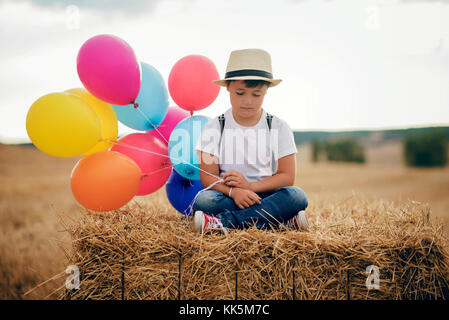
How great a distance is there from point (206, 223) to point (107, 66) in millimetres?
1185

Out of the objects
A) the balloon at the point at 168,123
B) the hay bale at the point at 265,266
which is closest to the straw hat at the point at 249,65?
the balloon at the point at 168,123

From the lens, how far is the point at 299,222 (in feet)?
6.31

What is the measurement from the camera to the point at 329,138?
1989cm

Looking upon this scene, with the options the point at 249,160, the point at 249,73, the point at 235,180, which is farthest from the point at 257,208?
the point at 249,73

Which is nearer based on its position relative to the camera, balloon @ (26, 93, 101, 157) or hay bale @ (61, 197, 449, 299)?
hay bale @ (61, 197, 449, 299)

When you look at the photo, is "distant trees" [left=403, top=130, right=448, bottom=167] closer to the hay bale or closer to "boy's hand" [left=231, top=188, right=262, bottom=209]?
the hay bale

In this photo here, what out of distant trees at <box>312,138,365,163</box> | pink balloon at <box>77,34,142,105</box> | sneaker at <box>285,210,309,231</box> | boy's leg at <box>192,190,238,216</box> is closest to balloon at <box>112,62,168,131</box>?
pink balloon at <box>77,34,142,105</box>

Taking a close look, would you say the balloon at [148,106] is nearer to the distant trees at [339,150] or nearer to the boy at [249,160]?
the boy at [249,160]

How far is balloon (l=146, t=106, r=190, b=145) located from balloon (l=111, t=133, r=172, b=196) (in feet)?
0.26

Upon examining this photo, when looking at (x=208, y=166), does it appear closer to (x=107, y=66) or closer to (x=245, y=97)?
(x=245, y=97)

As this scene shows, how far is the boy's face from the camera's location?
2.04 m

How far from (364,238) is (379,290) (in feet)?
0.90

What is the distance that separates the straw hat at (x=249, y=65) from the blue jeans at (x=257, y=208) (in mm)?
774

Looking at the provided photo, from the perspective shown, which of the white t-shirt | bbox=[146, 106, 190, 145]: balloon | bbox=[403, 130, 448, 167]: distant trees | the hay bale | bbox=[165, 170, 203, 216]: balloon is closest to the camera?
the hay bale
